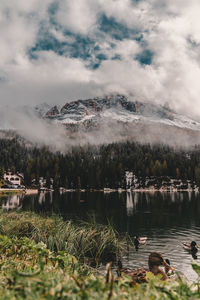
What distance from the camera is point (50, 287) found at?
97.4 inches

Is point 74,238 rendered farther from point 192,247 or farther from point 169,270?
point 192,247

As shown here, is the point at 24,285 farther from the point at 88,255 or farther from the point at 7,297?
the point at 88,255

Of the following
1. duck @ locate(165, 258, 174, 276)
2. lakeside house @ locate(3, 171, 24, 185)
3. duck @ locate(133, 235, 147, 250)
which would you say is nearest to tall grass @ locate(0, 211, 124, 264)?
duck @ locate(165, 258, 174, 276)

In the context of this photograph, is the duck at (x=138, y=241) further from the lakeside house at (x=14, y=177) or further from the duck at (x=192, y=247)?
the lakeside house at (x=14, y=177)

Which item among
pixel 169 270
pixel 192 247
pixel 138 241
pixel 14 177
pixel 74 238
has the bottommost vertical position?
pixel 192 247

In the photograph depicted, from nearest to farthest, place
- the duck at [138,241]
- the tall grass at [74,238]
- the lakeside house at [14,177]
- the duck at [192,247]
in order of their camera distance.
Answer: the tall grass at [74,238], the duck at [192,247], the duck at [138,241], the lakeside house at [14,177]

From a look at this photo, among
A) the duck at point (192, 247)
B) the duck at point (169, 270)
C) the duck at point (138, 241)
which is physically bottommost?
the duck at point (192, 247)

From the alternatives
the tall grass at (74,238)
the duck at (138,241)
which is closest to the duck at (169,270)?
the tall grass at (74,238)

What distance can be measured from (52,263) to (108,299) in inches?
168

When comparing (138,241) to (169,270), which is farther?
(138,241)

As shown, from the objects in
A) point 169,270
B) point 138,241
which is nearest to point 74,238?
point 169,270

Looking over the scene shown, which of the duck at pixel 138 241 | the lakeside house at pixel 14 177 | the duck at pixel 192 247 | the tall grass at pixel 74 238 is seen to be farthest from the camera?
the lakeside house at pixel 14 177

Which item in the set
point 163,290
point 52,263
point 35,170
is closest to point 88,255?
point 52,263

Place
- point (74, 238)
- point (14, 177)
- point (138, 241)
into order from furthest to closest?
point (14, 177), point (138, 241), point (74, 238)
